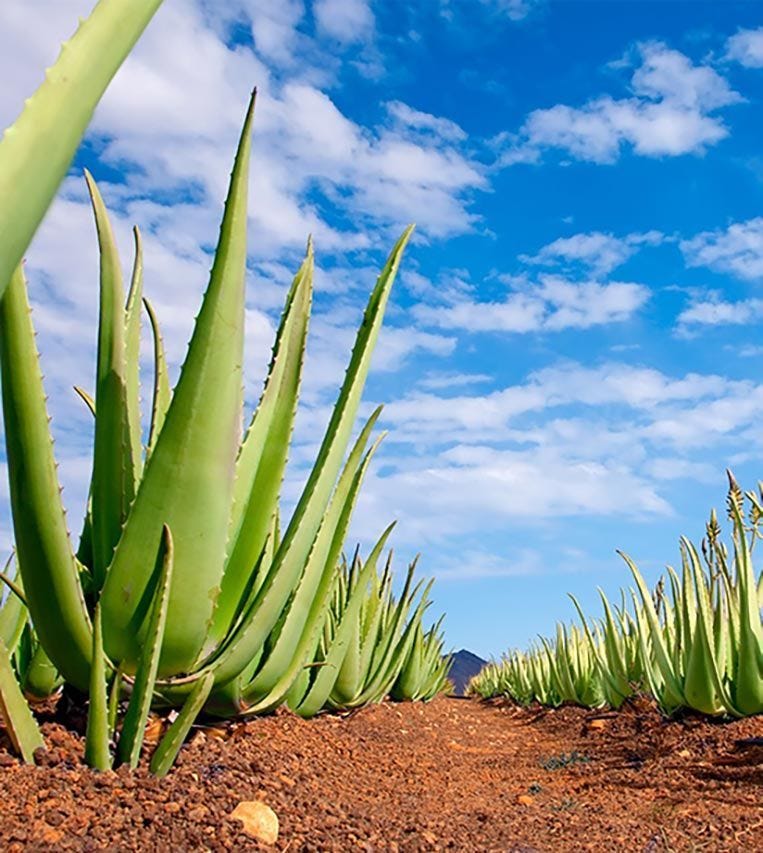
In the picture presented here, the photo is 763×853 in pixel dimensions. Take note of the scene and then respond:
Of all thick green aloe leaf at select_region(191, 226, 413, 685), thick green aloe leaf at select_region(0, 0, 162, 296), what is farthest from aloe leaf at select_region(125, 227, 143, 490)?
thick green aloe leaf at select_region(0, 0, 162, 296)

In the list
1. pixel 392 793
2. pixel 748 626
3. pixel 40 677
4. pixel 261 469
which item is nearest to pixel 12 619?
pixel 40 677

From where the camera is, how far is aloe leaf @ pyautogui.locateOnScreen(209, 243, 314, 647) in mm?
1636

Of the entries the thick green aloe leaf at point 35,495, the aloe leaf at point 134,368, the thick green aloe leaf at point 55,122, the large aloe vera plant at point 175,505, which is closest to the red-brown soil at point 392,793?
the large aloe vera plant at point 175,505

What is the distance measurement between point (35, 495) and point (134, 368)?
45 cm

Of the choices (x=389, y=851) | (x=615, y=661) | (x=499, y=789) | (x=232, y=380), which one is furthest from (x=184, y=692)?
(x=615, y=661)

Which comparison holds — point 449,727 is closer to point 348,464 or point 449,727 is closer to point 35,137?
point 348,464

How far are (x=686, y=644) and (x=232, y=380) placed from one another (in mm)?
3643

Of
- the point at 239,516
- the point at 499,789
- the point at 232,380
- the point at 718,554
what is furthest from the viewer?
the point at 718,554

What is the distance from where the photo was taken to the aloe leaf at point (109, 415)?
1.58 metres

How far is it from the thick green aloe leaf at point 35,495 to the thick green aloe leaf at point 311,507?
281 millimetres

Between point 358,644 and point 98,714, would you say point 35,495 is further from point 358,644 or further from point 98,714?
point 358,644

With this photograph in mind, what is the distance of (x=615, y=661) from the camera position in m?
6.11

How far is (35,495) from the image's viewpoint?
1.36 m

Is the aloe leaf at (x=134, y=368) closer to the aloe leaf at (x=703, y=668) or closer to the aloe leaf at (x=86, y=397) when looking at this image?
the aloe leaf at (x=86, y=397)
